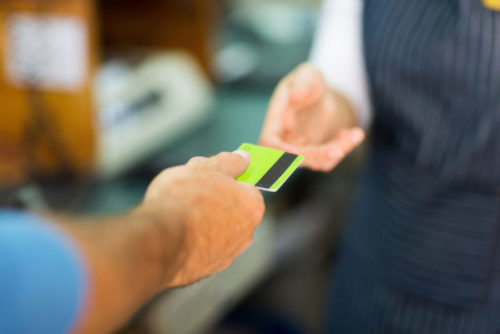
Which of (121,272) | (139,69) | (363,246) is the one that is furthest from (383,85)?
(139,69)

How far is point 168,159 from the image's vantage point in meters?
1.23

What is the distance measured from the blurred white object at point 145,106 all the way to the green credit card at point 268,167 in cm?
68

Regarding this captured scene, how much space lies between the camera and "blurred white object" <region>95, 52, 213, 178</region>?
1.17m

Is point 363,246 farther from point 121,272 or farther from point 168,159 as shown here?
point 121,272

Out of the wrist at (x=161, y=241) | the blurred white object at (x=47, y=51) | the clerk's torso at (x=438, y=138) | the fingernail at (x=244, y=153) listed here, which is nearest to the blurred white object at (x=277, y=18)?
the blurred white object at (x=47, y=51)

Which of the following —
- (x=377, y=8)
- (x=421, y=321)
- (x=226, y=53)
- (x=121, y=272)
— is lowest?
(x=421, y=321)

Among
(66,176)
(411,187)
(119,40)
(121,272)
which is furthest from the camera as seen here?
(119,40)

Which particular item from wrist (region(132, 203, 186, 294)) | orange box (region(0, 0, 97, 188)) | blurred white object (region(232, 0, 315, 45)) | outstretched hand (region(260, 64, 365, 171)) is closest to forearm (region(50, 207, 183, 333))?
wrist (region(132, 203, 186, 294))

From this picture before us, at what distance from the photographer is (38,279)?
1.00 feet

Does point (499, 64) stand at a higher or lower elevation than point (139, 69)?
higher

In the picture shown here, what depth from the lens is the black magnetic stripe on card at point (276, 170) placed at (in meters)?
0.47

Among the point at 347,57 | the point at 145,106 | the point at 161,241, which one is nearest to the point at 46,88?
the point at 145,106

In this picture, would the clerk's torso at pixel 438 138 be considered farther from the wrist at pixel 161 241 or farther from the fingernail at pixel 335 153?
the wrist at pixel 161 241

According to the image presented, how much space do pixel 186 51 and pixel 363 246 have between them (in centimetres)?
86
